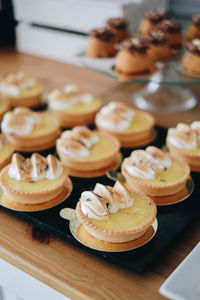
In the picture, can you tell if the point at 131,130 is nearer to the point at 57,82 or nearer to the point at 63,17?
the point at 57,82

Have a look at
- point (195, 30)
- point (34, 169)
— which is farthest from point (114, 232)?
point (195, 30)

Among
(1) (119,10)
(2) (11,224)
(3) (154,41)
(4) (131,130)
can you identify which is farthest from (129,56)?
(2) (11,224)

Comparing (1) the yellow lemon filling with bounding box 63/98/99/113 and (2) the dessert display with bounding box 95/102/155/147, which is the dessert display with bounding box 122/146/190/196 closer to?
(2) the dessert display with bounding box 95/102/155/147

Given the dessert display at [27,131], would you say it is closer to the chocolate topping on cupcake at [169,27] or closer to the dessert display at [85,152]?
the dessert display at [85,152]

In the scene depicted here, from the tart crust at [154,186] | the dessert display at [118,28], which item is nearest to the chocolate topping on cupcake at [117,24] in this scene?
the dessert display at [118,28]

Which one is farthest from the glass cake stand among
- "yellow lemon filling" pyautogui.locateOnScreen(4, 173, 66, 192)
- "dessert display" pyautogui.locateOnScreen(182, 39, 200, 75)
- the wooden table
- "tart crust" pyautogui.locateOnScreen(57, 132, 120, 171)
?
the wooden table

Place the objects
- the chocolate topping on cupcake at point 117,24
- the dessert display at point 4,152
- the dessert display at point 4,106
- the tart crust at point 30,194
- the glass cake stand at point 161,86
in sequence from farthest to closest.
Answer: the chocolate topping on cupcake at point 117,24 → the dessert display at point 4,106 → the glass cake stand at point 161,86 → the dessert display at point 4,152 → the tart crust at point 30,194
